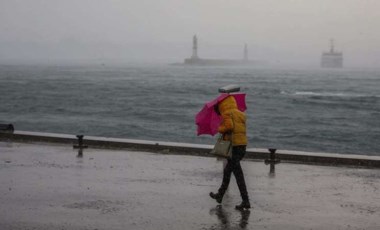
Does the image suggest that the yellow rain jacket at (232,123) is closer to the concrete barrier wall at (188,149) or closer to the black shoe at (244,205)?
the black shoe at (244,205)

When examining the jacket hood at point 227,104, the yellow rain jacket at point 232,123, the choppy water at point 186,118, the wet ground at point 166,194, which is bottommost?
the choppy water at point 186,118

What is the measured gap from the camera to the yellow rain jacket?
23.6 ft

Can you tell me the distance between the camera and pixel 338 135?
36.1 metres

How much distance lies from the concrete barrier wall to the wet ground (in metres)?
0.43

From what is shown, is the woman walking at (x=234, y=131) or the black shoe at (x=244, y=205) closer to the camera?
the woman walking at (x=234, y=131)

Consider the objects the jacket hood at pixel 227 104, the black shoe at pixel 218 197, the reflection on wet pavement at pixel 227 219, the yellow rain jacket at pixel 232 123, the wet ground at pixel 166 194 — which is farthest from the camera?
Answer: the black shoe at pixel 218 197

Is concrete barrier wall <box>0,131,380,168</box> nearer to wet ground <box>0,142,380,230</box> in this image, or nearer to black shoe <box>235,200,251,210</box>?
wet ground <box>0,142,380,230</box>

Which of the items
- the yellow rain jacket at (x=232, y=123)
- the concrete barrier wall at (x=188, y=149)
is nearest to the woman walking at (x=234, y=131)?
the yellow rain jacket at (x=232, y=123)

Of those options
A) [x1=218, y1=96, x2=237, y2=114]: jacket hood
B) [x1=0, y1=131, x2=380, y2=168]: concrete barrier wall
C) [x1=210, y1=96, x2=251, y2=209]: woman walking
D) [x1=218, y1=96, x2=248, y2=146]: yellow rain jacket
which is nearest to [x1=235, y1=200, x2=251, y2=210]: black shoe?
[x1=210, y1=96, x2=251, y2=209]: woman walking

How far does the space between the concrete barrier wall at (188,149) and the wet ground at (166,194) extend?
434 mm

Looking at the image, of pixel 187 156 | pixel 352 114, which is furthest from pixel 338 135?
pixel 187 156

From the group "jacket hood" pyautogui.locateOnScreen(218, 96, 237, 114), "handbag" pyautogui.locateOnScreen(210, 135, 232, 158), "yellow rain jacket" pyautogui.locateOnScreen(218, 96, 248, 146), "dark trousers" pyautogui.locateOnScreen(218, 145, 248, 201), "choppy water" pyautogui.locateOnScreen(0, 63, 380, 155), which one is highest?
"jacket hood" pyautogui.locateOnScreen(218, 96, 237, 114)

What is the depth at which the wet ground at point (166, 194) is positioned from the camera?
6695 millimetres

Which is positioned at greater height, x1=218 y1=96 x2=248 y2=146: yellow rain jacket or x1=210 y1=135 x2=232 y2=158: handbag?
x1=218 y1=96 x2=248 y2=146: yellow rain jacket
